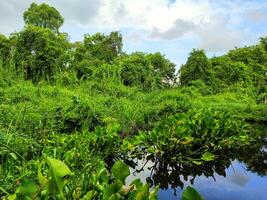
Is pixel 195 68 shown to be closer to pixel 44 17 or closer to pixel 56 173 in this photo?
pixel 44 17

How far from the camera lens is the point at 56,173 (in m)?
1.71

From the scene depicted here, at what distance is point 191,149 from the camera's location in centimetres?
619

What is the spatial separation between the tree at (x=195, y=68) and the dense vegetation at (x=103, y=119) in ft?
0.17

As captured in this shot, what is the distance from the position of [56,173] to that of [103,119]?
445cm

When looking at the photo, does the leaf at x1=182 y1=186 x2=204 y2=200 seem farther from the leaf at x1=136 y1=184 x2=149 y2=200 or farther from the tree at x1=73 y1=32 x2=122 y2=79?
the tree at x1=73 y1=32 x2=122 y2=79

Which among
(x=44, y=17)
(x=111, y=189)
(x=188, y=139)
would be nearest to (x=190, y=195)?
(x=111, y=189)

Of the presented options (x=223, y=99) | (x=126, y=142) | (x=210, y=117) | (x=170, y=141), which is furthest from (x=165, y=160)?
(x=223, y=99)

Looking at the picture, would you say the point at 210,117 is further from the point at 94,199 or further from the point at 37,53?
the point at 37,53

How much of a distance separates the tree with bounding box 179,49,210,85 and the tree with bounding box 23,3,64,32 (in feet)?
38.7

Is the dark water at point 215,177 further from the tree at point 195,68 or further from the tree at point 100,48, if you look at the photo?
the tree at point 100,48

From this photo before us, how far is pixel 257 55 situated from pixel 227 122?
18.5 metres

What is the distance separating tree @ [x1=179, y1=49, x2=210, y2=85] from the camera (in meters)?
21.9

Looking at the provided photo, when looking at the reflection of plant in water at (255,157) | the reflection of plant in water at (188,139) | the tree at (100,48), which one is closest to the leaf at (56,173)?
the reflection of plant in water at (188,139)

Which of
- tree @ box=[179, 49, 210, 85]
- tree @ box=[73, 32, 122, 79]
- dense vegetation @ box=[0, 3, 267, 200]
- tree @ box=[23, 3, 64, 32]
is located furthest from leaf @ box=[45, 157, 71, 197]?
tree @ box=[23, 3, 64, 32]
